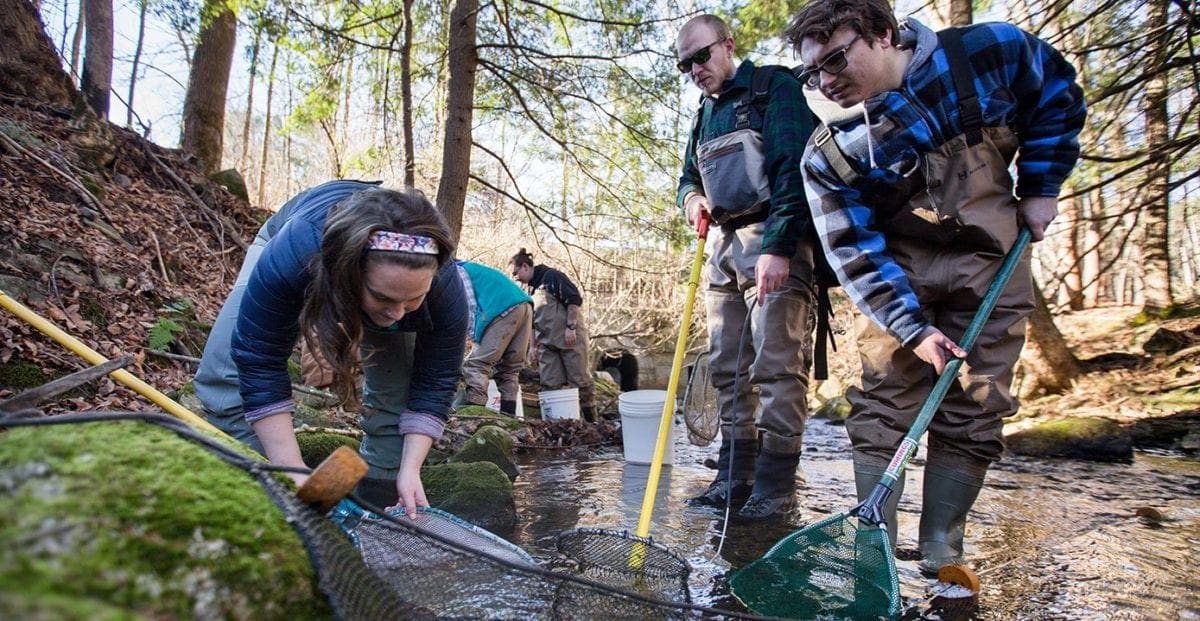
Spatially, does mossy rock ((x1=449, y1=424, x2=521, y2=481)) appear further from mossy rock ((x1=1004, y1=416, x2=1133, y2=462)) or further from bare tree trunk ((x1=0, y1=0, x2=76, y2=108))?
bare tree trunk ((x1=0, y1=0, x2=76, y2=108))

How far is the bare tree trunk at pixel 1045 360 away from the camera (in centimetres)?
826

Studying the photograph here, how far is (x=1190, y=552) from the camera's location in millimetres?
2850

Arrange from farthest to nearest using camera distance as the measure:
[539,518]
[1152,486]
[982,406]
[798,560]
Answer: [1152,486] < [539,518] < [982,406] < [798,560]

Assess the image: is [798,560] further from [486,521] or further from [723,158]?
[723,158]

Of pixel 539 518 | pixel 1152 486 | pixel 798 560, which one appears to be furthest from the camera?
pixel 1152 486

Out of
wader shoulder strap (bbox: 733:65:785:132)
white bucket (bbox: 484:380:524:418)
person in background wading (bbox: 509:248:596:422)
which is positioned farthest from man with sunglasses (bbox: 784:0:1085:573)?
person in background wading (bbox: 509:248:596:422)

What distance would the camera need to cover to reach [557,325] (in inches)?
347

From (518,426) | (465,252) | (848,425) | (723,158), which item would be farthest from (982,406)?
(465,252)

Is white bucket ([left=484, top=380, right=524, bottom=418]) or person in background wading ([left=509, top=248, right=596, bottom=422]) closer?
white bucket ([left=484, top=380, right=524, bottom=418])

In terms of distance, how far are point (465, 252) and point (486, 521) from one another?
36.2 feet

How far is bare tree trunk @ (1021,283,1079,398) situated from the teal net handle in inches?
260

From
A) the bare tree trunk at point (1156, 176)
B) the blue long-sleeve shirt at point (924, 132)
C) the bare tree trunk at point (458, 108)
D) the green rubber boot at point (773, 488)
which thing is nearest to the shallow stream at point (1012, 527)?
the green rubber boot at point (773, 488)

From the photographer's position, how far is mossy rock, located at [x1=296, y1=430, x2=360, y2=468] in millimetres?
3809

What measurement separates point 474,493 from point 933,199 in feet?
7.52
